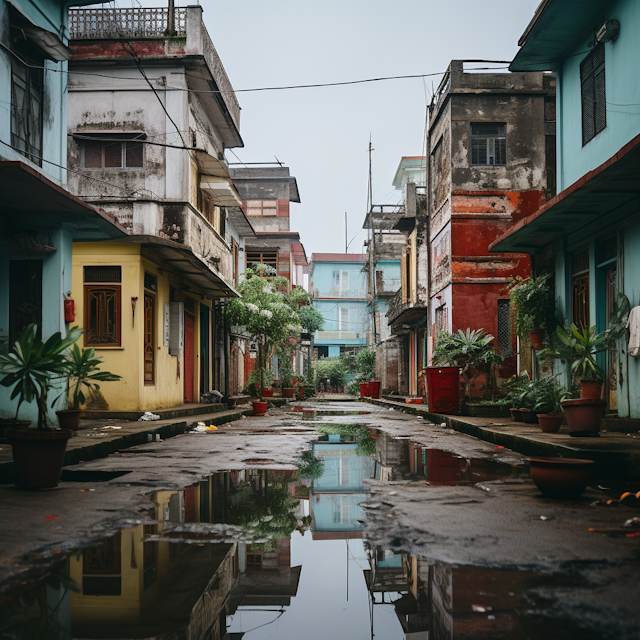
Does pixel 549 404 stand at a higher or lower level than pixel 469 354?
lower

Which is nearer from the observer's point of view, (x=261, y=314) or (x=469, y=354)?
(x=469, y=354)

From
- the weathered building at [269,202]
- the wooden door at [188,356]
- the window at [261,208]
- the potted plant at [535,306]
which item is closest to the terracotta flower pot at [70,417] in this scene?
the potted plant at [535,306]

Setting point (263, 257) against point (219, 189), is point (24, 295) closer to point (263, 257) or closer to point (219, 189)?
point (219, 189)

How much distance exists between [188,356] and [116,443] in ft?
36.2

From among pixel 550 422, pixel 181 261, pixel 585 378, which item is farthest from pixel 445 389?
pixel 181 261

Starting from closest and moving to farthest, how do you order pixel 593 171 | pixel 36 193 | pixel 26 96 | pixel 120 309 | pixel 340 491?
pixel 340 491, pixel 593 171, pixel 36 193, pixel 26 96, pixel 120 309

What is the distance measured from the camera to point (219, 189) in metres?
19.4

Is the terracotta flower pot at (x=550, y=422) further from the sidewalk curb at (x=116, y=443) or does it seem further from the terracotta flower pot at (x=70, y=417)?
the terracotta flower pot at (x=70, y=417)

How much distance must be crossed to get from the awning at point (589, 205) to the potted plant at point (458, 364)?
2625 millimetres

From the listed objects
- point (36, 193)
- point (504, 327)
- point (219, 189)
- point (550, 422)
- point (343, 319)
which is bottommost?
point (550, 422)

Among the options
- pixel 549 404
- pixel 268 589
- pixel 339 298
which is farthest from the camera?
pixel 339 298

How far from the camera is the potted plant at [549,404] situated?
9.81 metres

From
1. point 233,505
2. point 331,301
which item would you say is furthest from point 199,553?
point 331,301

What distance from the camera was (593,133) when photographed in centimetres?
1186
